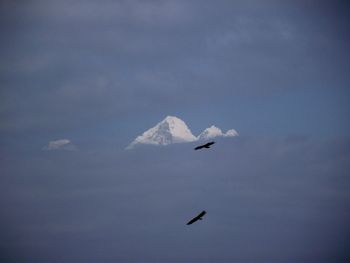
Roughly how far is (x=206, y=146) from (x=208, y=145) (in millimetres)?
672

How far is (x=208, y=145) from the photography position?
105m

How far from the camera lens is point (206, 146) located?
104 metres
